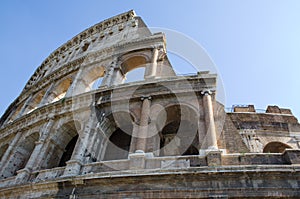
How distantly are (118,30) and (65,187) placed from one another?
40.9 feet

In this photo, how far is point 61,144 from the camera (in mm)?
10258

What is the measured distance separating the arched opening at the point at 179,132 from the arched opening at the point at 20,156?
624 centimetres

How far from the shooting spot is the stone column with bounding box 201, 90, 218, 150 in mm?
7114

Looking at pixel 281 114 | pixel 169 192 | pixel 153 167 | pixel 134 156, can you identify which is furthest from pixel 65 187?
pixel 281 114

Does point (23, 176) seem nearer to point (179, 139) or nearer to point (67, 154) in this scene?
point (67, 154)

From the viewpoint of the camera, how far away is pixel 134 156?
7.17 m

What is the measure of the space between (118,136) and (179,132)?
103 inches

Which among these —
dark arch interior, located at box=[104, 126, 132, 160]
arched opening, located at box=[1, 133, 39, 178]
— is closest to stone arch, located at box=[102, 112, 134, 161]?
dark arch interior, located at box=[104, 126, 132, 160]

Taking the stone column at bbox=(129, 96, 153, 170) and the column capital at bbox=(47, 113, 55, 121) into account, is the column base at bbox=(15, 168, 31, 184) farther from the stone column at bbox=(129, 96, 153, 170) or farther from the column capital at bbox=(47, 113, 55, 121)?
the stone column at bbox=(129, 96, 153, 170)

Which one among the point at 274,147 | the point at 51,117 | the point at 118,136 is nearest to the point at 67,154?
the point at 51,117

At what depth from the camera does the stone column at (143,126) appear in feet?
25.0

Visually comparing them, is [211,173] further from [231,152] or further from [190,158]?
[231,152]

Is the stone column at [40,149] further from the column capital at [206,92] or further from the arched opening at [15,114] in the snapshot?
the arched opening at [15,114]

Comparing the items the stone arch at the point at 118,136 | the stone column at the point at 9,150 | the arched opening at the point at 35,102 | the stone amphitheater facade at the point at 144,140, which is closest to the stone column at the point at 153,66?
the stone amphitheater facade at the point at 144,140
